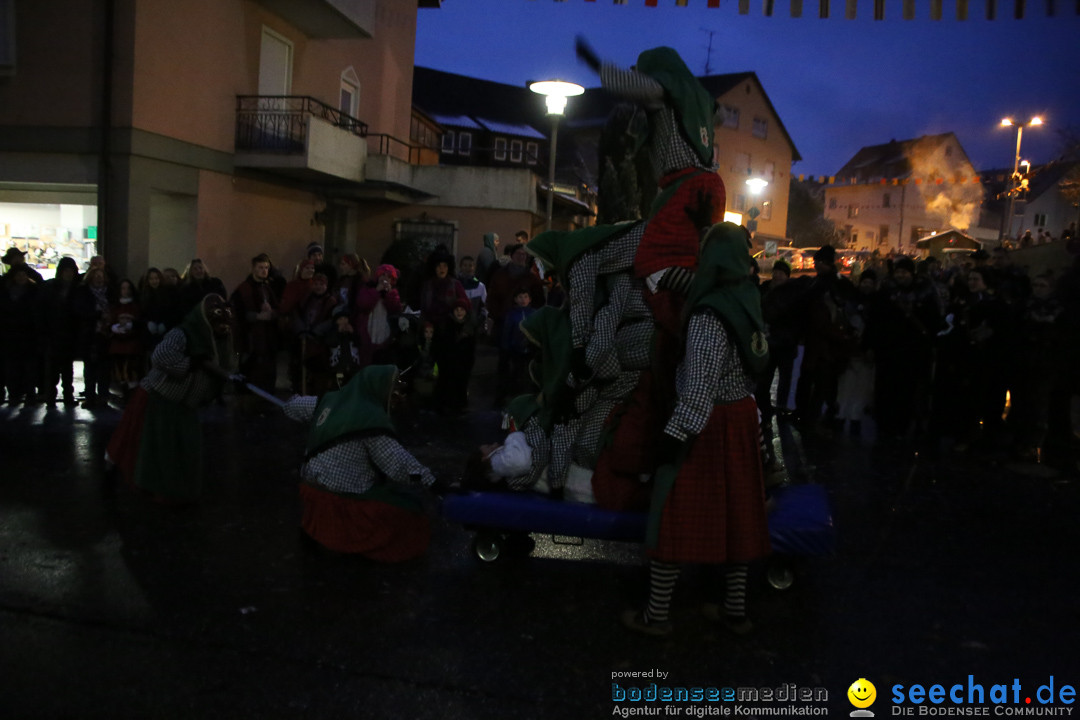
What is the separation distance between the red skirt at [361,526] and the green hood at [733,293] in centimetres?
221

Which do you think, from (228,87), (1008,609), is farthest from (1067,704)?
(228,87)

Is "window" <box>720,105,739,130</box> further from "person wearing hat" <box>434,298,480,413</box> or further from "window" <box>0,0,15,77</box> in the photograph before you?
"person wearing hat" <box>434,298,480,413</box>

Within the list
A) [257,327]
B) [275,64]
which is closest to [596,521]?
[257,327]

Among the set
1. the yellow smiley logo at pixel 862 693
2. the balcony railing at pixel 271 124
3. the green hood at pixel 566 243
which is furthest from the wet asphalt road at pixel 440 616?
the balcony railing at pixel 271 124

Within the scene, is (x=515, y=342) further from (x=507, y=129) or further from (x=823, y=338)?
(x=507, y=129)

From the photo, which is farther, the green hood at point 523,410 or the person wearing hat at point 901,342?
the person wearing hat at point 901,342

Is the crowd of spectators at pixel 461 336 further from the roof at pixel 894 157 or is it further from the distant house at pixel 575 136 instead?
the roof at pixel 894 157

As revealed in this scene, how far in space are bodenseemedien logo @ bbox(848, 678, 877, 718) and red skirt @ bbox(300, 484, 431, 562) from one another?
2.60m

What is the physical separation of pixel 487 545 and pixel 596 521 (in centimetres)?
79

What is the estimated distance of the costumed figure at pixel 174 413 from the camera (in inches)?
248

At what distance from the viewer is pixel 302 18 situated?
1767 centimetres

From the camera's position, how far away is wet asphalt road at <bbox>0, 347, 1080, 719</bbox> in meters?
3.80

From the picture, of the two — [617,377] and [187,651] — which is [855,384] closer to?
[617,377]

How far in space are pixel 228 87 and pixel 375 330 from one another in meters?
7.97
